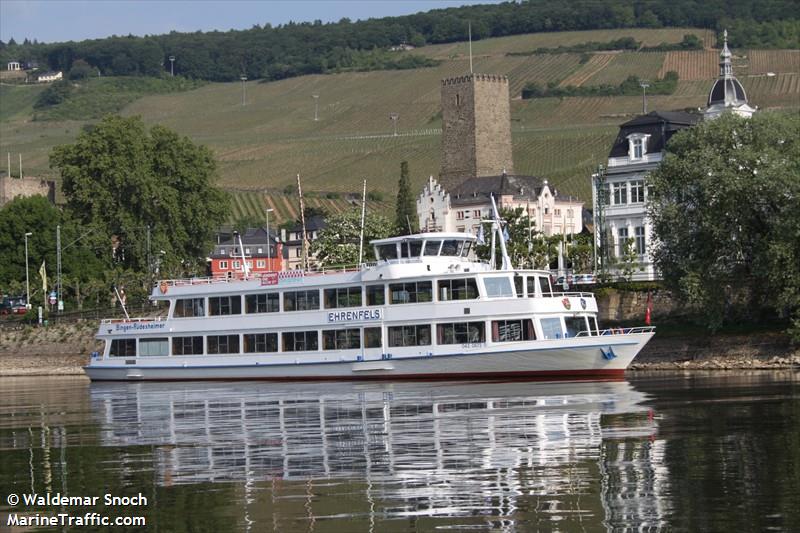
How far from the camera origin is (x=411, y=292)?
49.1 m

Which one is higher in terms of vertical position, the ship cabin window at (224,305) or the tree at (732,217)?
the tree at (732,217)

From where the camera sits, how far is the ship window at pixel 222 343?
54.6m

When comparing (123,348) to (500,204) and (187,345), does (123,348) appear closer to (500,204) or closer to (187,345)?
(187,345)

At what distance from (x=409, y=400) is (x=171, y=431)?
27.5 ft

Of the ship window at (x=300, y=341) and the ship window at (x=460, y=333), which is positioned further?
the ship window at (x=300, y=341)

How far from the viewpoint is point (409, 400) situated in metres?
38.6

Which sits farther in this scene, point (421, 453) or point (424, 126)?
point (424, 126)

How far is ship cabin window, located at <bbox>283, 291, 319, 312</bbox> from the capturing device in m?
52.0

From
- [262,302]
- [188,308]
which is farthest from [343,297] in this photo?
[188,308]

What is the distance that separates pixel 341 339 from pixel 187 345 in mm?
7934

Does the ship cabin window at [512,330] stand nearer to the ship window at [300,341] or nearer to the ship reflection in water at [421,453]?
the ship reflection in water at [421,453]

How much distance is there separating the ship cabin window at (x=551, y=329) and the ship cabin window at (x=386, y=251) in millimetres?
6066

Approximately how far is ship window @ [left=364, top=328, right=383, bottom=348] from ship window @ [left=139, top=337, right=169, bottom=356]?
1048 centimetres

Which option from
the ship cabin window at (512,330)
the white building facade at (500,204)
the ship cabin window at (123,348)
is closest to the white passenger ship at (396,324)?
the ship cabin window at (512,330)
